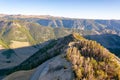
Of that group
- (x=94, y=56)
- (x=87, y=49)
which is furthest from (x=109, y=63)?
(x=87, y=49)

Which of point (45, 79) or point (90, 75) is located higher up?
point (90, 75)

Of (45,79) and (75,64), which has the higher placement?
(75,64)

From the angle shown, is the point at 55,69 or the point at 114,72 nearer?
the point at 114,72

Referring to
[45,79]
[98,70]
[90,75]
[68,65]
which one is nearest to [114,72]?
[98,70]

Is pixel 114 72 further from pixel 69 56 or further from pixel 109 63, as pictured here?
pixel 69 56

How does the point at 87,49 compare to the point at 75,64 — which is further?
the point at 87,49

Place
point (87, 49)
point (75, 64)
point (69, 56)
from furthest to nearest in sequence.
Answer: point (87, 49)
point (69, 56)
point (75, 64)

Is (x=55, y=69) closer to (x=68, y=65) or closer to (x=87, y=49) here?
(x=68, y=65)

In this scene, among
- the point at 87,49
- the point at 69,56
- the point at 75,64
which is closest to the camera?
the point at 75,64

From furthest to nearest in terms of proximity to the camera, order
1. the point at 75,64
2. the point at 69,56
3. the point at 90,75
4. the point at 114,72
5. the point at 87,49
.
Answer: the point at 87,49, the point at 69,56, the point at 75,64, the point at 114,72, the point at 90,75
